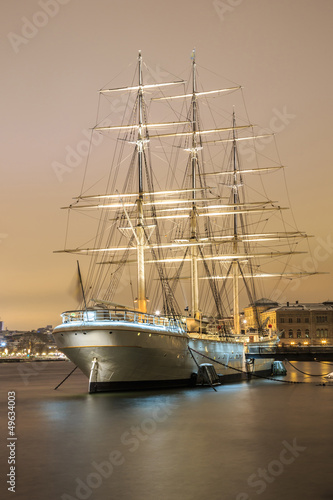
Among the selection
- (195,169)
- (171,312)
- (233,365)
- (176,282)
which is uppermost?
(195,169)

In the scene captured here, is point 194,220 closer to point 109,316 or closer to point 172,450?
point 109,316

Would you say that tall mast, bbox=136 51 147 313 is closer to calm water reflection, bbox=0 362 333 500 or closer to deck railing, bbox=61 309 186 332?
deck railing, bbox=61 309 186 332

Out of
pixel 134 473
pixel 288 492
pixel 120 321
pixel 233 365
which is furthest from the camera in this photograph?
pixel 233 365

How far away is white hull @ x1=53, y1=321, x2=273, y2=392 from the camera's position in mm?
35906

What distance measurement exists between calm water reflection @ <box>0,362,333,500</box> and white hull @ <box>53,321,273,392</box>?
2580 millimetres

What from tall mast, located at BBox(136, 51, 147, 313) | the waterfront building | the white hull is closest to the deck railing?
the white hull

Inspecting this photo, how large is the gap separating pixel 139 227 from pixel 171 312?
7105 millimetres

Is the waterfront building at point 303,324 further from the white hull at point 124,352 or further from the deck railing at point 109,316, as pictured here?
the deck railing at point 109,316

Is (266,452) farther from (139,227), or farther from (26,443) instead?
(139,227)

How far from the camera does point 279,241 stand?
6969 cm

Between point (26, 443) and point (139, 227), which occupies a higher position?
point (139, 227)

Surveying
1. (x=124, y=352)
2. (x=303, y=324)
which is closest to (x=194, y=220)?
(x=124, y=352)

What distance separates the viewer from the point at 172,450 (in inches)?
795

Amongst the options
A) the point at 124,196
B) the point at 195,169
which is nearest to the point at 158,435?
the point at 124,196
